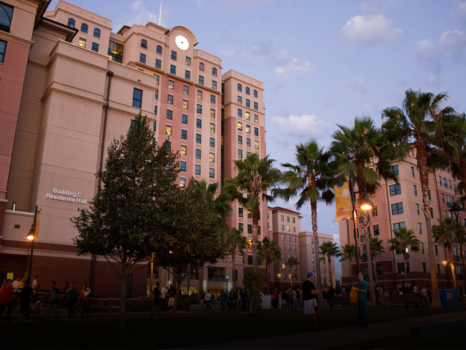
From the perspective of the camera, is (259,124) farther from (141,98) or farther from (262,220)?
(141,98)

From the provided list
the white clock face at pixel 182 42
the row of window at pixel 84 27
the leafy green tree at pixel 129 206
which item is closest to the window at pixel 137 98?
the leafy green tree at pixel 129 206

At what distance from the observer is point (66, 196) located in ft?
106

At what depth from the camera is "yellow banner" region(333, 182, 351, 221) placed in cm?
2241

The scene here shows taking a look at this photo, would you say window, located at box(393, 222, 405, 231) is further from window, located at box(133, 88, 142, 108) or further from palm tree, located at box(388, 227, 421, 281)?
window, located at box(133, 88, 142, 108)

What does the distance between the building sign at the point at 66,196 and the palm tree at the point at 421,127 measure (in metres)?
25.5

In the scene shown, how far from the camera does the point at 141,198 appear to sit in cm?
1619

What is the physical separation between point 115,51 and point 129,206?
6148 cm

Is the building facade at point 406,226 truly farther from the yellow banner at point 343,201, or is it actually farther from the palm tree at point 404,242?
the yellow banner at point 343,201

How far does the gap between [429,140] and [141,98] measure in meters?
27.4

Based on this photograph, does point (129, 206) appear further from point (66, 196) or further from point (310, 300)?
point (66, 196)

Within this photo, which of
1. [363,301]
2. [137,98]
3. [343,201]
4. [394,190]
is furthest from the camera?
[394,190]

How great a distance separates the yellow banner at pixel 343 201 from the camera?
2241 centimetres

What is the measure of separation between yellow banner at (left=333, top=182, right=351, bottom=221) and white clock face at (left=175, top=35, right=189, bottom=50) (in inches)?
2367

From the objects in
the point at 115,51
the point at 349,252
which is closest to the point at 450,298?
the point at 349,252
